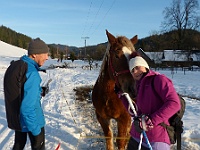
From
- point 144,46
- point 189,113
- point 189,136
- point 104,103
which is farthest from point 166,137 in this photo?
point 144,46

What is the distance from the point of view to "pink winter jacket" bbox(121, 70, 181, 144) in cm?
193

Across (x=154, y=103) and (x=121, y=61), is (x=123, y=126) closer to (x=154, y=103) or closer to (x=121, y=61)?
(x=121, y=61)

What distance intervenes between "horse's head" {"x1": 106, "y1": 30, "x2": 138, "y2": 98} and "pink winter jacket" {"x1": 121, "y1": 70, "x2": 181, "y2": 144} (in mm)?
421

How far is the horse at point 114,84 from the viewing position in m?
2.89

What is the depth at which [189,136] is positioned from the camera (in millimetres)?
4926

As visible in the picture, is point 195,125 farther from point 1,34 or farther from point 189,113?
point 1,34

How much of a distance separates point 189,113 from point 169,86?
19.3ft

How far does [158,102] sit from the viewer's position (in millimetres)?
2096

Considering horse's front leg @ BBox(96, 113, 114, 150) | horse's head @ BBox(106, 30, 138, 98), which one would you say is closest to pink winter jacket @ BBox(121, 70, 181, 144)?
horse's head @ BBox(106, 30, 138, 98)

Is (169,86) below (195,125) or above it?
above

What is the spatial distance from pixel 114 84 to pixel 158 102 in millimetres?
1509

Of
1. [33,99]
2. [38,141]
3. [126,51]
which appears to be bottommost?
[38,141]

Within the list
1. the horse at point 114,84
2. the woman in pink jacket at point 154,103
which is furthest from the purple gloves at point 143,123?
the horse at point 114,84

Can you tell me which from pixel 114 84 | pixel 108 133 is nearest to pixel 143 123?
pixel 114 84
